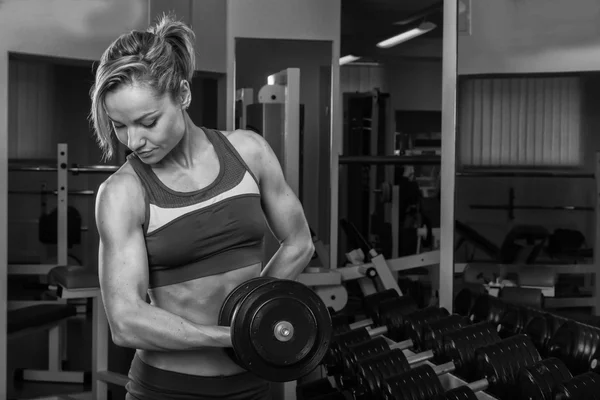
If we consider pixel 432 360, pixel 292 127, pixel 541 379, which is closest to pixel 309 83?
pixel 292 127

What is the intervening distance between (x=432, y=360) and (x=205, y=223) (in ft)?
6.21

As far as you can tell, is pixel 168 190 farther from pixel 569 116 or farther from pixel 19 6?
pixel 569 116

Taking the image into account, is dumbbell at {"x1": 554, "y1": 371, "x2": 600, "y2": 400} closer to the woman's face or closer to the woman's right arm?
the woman's right arm

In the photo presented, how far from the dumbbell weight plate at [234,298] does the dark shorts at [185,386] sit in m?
0.06

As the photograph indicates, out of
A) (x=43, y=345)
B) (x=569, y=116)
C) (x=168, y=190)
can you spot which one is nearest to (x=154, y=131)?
(x=168, y=190)

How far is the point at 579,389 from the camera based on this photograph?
2141 millimetres

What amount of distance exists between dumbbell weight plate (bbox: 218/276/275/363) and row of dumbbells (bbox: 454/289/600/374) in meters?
1.59

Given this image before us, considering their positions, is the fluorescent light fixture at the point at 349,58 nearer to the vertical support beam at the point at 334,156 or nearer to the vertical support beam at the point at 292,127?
the vertical support beam at the point at 334,156

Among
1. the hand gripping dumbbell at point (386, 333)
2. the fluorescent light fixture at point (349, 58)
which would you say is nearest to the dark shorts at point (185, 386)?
the hand gripping dumbbell at point (386, 333)

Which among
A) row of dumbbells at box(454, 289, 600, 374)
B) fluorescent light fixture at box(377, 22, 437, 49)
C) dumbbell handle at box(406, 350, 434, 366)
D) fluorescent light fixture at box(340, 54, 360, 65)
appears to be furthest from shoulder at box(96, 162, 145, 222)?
fluorescent light fixture at box(340, 54, 360, 65)

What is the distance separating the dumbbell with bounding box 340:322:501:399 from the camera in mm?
2697

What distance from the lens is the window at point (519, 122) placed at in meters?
3.67

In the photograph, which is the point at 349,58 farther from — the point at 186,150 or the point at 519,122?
the point at 186,150

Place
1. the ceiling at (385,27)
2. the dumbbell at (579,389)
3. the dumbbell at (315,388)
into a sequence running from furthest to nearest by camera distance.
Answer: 1. the ceiling at (385,27)
2. the dumbbell at (315,388)
3. the dumbbell at (579,389)
